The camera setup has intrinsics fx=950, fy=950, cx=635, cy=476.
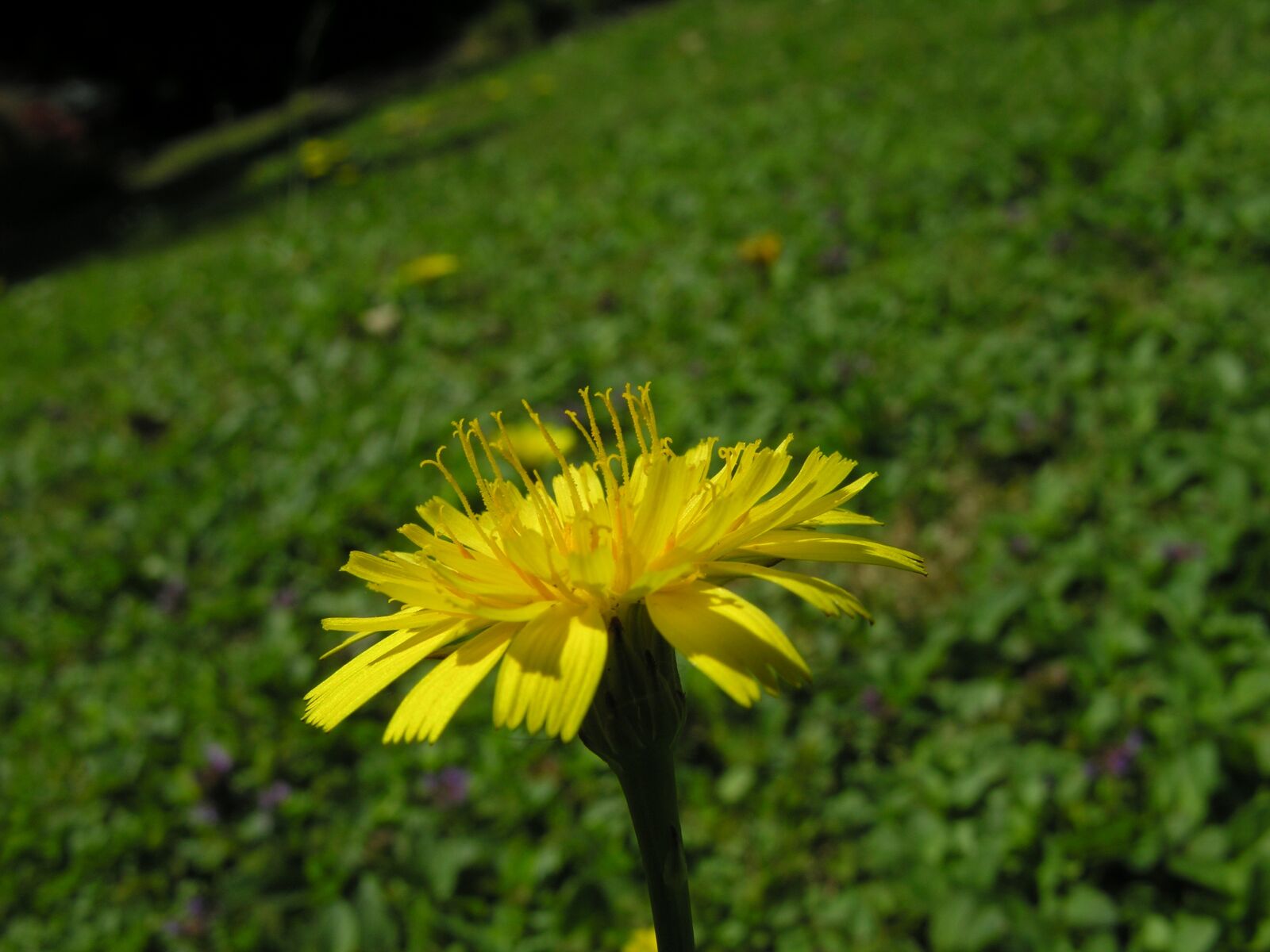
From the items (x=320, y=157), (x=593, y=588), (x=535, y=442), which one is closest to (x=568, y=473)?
(x=593, y=588)

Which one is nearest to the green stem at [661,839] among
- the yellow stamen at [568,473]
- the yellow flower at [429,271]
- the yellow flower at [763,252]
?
the yellow stamen at [568,473]

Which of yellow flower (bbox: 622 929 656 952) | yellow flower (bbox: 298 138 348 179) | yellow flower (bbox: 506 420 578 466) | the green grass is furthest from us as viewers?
yellow flower (bbox: 298 138 348 179)

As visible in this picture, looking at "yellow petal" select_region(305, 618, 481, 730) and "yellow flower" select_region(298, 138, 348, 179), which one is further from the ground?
"yellow flower" select_region(298, 138, 348, 179)

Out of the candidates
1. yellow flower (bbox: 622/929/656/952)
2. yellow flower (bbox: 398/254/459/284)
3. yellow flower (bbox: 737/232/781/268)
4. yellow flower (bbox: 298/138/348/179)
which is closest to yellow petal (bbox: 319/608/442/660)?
yellow flower (bbox: 622/929/656/952)

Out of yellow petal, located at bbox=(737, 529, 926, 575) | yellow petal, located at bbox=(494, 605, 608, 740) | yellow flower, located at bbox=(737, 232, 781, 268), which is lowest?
yellow flower, located at bbox=(737, 232, 781, 268)

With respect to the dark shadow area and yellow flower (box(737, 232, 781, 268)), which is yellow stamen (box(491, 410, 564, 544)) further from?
the dark shadow area

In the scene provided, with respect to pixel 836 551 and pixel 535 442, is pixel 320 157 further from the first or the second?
pixel 836 551

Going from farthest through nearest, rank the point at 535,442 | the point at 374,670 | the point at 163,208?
the point at 163,208 < the point at 535,442 < the point at 374,670

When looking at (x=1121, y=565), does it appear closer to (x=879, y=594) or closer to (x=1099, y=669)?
(x=1099, y=669)
